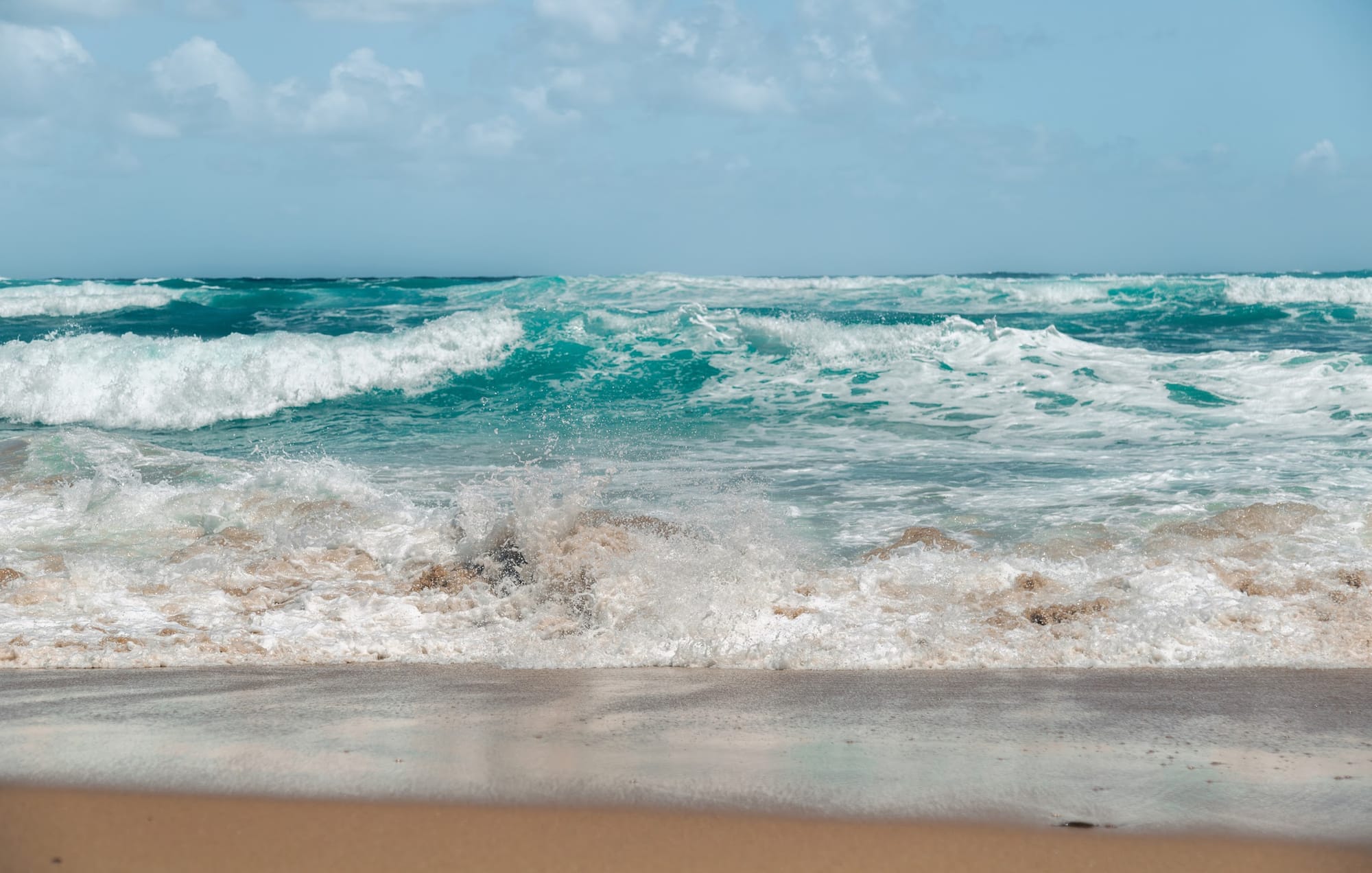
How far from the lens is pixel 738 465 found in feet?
28.7

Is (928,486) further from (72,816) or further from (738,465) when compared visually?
(72,816)

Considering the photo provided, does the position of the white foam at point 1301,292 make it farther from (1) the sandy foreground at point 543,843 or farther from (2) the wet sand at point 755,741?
(1) the sandy foreground at point 543,843

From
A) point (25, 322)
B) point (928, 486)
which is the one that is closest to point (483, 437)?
point (928, 486)

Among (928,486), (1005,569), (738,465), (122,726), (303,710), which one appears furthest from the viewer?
(738,465)

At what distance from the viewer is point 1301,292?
2855 centimetres

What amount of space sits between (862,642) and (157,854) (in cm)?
282

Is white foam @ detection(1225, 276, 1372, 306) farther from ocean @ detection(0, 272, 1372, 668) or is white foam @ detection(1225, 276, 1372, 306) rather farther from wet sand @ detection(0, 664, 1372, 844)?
wet sand @ detection(0, 664, 1372, 844)

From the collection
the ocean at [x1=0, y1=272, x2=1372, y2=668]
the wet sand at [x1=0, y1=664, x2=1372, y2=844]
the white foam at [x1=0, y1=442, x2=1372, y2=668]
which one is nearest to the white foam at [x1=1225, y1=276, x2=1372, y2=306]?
the ocean at [x1=0, y1=272, x2=1372, y2=668]

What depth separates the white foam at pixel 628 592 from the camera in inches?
165

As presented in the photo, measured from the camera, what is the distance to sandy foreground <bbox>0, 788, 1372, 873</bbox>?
224 cm

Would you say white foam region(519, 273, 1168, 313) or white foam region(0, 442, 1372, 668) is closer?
white foam region(0, 442, 1372, 668)

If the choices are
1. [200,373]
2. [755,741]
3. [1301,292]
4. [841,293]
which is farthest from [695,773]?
[1301,292]

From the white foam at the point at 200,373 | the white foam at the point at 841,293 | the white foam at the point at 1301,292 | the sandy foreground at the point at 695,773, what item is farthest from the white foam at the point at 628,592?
the white foam at the point at 1301,292

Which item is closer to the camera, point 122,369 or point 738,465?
point 738,465
